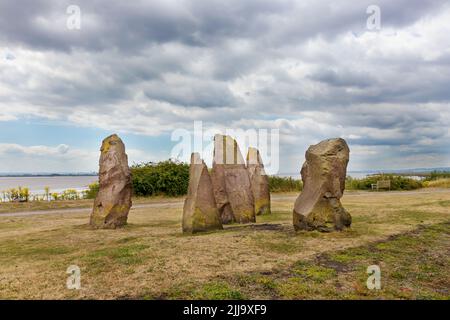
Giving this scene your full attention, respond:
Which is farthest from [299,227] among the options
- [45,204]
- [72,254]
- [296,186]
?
[296,186]

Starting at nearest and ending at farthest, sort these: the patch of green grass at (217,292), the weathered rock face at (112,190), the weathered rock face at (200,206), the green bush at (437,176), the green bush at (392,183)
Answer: the patch of green grass at (217,292) → the weathered rock face at (200,206) → the weathered rock face at (112,190) → the green bush at (392,183) → the green bush at (437,176)

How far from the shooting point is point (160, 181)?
28750 millimetres

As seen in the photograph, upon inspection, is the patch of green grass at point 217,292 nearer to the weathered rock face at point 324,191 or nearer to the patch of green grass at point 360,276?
the patch of green grass at point 360,276

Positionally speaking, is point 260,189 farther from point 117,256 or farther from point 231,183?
point 117,256

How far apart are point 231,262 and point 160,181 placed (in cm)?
2130

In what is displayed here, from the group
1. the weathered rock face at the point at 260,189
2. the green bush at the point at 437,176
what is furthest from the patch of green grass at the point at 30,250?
the green bush at the point at 437,176

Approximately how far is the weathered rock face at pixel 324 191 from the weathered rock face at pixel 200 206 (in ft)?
8.00

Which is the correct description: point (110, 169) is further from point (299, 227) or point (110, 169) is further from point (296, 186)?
point (296, 186)

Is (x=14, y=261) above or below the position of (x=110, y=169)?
below

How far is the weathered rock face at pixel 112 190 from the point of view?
13602mm

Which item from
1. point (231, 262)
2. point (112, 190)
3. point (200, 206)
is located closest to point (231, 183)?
point (200, 206)

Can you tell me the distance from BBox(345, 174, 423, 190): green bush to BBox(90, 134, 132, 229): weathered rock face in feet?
88.9

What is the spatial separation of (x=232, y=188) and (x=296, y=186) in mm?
19466
